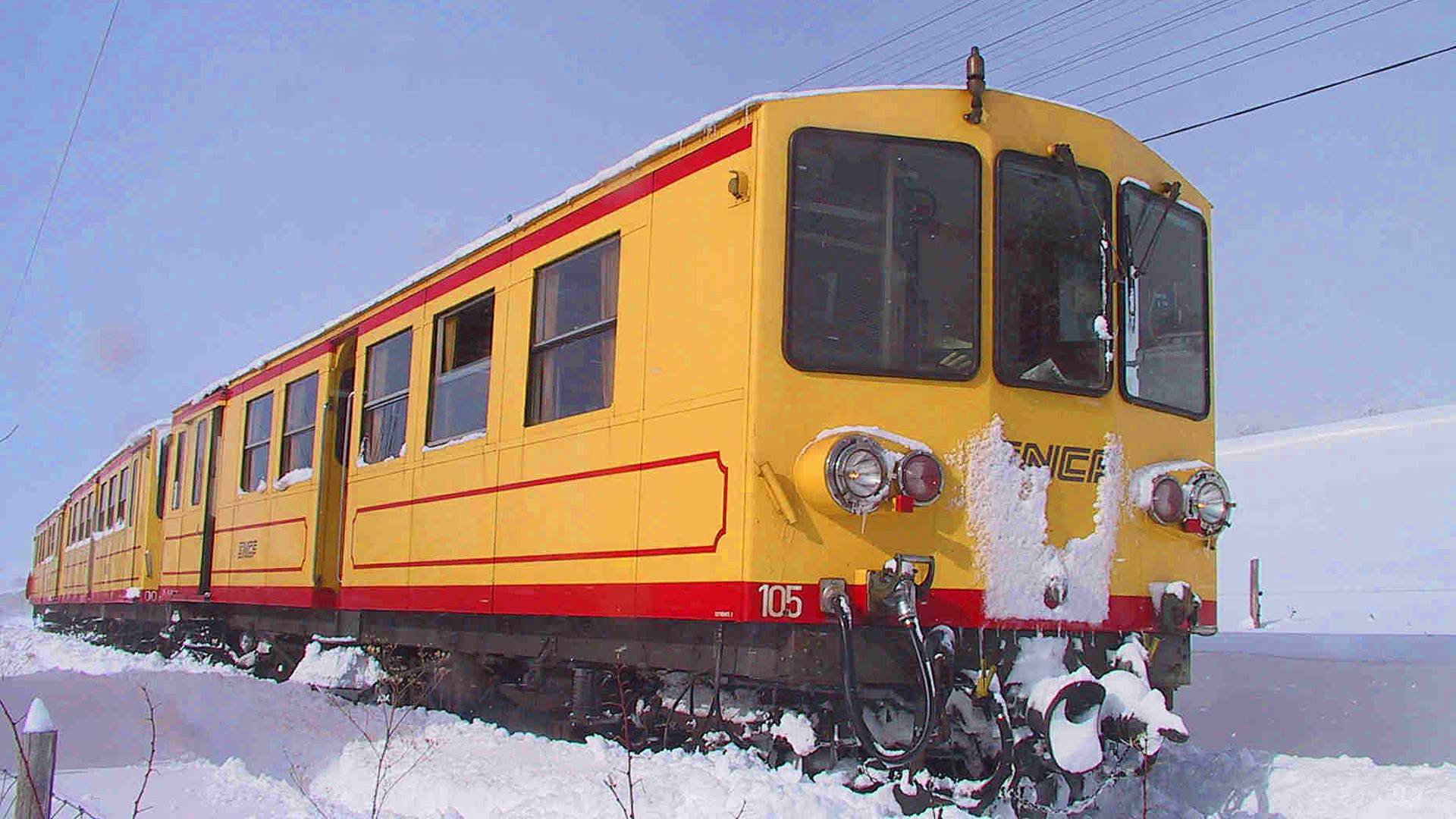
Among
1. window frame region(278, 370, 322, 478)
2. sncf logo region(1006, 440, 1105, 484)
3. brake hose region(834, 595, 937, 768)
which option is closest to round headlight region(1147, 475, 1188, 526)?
sncf logo region(1006, 440, 1105, 484)

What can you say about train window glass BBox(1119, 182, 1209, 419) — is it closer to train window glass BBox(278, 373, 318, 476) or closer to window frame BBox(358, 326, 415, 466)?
window frame BBox(358, 326, 415, 466)

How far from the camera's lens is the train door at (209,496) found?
12.4 m

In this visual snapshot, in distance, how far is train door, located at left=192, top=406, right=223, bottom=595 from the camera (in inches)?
488

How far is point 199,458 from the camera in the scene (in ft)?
43.1

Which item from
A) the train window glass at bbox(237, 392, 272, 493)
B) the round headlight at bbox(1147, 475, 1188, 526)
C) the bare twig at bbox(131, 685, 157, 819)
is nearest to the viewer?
the bare twig at bbox(131, 685, 157, 819)

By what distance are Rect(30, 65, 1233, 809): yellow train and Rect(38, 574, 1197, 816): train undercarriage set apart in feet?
0.05

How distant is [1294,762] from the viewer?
5.30 metres

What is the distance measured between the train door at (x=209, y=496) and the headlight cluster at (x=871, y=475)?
371 inches

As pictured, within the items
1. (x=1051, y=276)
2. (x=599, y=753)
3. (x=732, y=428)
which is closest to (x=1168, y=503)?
(x=1051, y=276)

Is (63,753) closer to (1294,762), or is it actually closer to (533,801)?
(533,801)

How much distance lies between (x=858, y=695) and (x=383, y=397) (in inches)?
193

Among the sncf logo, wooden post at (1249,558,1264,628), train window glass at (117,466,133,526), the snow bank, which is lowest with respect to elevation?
the snow bank

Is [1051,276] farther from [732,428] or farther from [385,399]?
[385,399]

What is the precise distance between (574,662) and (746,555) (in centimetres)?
200
